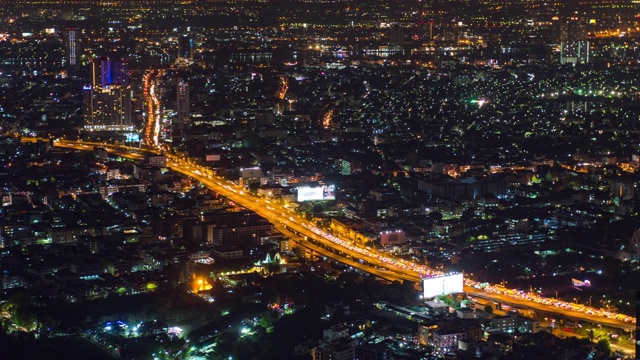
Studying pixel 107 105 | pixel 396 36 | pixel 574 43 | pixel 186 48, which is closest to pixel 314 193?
pixel 107 105

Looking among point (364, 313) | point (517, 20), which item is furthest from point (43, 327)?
point (517, 20)

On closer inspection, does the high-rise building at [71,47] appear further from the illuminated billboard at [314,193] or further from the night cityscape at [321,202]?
the illuminated billboard at [314,193]

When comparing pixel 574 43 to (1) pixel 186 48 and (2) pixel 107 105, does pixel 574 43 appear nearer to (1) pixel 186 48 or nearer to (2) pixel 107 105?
(1) pixel 186 48

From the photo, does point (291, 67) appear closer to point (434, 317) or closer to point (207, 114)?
point (207, 114)

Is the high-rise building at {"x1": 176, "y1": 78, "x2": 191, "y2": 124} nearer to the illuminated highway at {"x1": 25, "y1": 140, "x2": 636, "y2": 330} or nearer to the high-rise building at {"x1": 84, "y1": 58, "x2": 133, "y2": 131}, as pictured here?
the high-rise building at {"x1": 84, "y1": 58, "x2": 133, "y2": 131}

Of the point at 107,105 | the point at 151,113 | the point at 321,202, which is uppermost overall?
the point at 107,105

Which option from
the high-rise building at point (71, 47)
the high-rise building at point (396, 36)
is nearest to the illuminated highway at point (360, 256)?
the high-rise building at point (71, 47)
